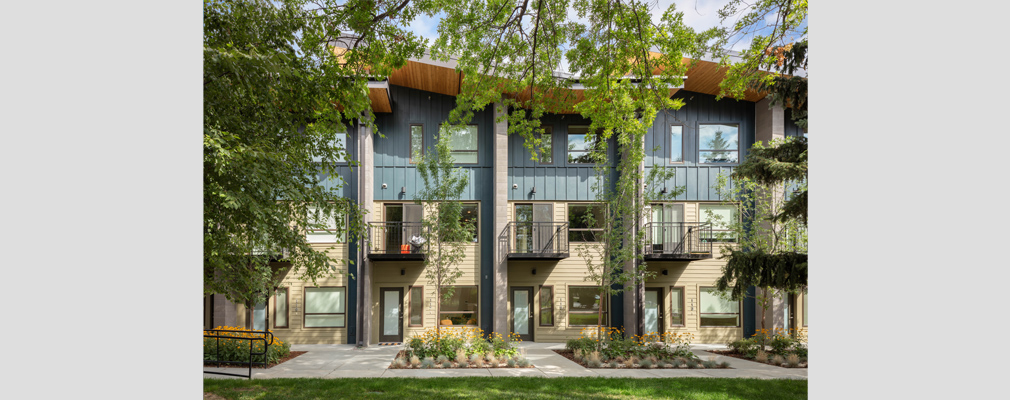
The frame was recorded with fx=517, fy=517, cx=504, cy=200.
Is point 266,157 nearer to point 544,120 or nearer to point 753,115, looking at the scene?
point 544,120

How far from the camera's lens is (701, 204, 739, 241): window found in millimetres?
15716

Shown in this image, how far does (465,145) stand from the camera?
1667 centimetres

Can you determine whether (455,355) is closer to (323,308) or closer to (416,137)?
(323,308)

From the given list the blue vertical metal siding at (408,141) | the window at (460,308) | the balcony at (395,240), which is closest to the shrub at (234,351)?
the balcony at (395,240)

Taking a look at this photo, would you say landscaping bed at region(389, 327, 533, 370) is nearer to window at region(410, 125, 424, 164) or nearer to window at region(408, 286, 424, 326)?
window at region(408, 286, 424, 326)

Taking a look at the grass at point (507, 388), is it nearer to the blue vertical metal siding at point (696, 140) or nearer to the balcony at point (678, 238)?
the balcony at point (678, 238)

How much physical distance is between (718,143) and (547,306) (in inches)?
304

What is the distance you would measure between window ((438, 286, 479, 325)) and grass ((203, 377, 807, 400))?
Answer: 6.91 meters

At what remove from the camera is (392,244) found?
16.0 m

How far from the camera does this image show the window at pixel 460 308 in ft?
52.9

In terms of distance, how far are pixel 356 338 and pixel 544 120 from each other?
8.85 meters

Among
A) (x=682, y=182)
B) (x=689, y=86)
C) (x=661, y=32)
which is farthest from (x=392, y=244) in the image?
(x=661, y=32)

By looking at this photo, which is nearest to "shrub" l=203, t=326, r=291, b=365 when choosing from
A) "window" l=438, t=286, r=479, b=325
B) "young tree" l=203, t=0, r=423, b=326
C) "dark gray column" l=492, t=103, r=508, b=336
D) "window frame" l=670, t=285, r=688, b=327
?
"window" l=438, t=286, r=479, b=325

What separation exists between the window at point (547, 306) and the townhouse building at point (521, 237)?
0.10ft
